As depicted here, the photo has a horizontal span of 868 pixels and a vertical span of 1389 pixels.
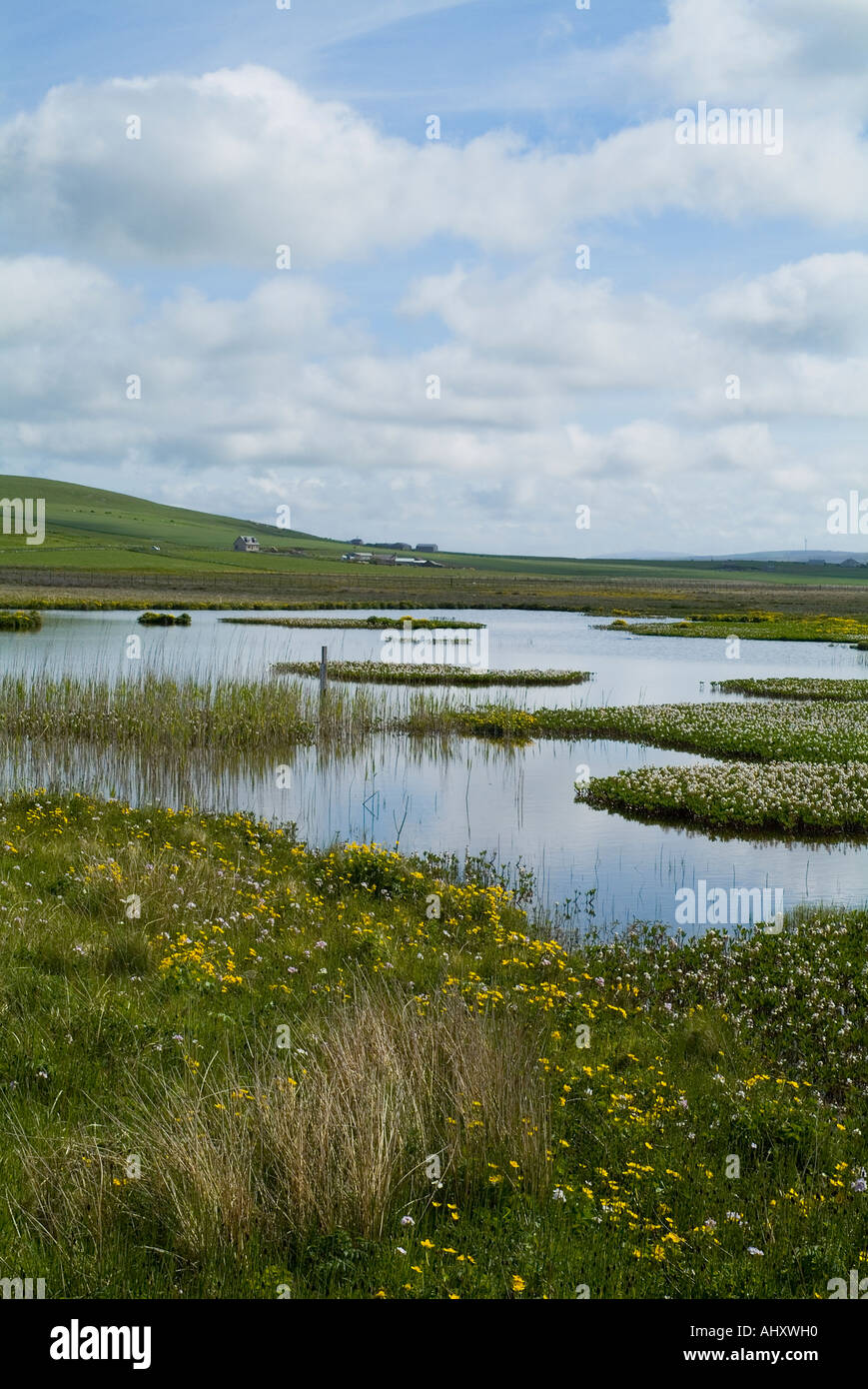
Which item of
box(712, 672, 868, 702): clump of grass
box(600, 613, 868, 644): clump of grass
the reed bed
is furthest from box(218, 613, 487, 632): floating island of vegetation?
the reed bed

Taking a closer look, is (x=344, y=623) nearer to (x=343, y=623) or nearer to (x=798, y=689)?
(x=343, y=623)

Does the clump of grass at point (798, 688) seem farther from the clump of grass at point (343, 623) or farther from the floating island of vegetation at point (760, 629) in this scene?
the clump of grass at point (343, 623)

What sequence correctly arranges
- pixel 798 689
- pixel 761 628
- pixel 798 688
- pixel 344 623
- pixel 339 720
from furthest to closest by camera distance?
pixel 761 628 < pixel 344 623 < pixel 798 688 < pixel 798 689 < pixel 339 720

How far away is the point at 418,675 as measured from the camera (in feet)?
155

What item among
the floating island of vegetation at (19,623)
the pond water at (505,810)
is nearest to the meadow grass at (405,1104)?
the pond water at (505,810)

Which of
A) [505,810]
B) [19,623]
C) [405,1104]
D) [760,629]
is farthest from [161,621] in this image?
[405,1104]

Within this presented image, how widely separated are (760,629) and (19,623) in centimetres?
6264

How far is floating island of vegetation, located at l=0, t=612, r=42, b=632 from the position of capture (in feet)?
213

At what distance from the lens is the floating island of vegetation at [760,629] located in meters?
84.4

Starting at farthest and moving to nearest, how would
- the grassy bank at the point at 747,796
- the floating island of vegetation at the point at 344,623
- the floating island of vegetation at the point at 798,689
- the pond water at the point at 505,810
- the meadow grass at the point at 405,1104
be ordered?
the floating island of vegetation at the point at 344,623
the floating island of vegetation at the point at 798,689
the grassy bank at the point at 747,796
the pond water at the point at 505,810
the meadow grass at the point at 405,1104

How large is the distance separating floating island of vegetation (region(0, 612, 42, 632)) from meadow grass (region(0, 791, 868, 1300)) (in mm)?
56837

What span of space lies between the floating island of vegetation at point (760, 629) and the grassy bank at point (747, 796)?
5527 cm

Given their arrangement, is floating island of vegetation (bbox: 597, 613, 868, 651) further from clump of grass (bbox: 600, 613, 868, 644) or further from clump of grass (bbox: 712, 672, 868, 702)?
clump of grass (bbox: 712, 672, 868, 702)
